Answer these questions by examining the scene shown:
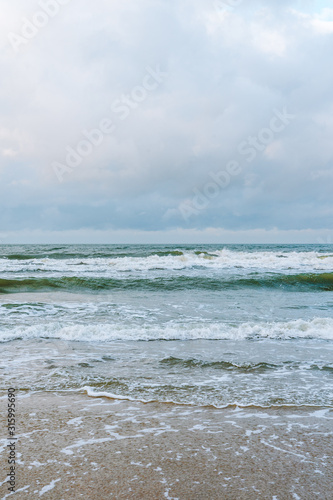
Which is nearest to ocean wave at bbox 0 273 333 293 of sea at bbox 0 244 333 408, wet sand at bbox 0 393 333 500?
sea at bbox 0 244 333 408

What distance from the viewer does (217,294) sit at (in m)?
16.9

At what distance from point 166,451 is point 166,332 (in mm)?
5430

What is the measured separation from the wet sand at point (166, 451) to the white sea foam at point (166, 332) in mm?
3866

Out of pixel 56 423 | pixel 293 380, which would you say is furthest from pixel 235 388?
pixel 56 423

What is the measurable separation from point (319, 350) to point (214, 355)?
2.35 meters

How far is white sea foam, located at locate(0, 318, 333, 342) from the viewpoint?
870 centimetres

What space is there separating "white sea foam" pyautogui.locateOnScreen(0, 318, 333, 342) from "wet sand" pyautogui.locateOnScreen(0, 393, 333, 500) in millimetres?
3866

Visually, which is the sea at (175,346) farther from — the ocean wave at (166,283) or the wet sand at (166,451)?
the ocean wave at (166,283)

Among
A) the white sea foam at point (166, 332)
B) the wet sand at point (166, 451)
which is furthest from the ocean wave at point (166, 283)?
the wet sand at point (166, 451)

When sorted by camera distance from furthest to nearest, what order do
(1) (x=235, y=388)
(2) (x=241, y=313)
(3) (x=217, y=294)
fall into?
(3) (x=217, y=294)
(2) (x=241, y=313)
(1) (x=235, y=388)

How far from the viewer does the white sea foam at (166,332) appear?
8.70 m

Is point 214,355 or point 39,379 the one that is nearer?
point 39,379

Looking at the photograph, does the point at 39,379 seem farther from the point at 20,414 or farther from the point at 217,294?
the point at 217,294

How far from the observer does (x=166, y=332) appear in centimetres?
895
